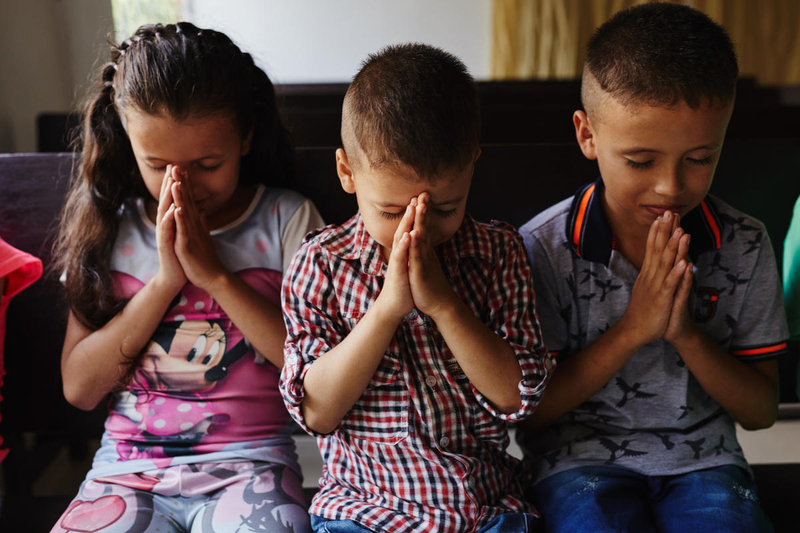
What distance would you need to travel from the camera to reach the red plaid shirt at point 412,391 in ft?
3.62

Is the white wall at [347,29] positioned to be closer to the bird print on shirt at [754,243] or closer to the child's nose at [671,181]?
the bird print on shirt at [754,243]

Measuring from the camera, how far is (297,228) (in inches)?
53.1

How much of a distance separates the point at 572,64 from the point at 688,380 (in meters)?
4.14

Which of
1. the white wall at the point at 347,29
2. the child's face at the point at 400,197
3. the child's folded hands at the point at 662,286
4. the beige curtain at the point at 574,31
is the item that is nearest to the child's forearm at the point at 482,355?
the child's face at the point at 400,197

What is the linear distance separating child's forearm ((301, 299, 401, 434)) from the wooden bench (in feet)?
1.62

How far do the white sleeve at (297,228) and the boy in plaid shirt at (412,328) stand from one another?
13cm

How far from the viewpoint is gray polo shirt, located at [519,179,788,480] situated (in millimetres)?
1251

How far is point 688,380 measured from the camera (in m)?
1.26

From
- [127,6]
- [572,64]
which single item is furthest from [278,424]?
[572,64]

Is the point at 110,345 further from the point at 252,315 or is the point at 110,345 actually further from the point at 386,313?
the point at 386,313

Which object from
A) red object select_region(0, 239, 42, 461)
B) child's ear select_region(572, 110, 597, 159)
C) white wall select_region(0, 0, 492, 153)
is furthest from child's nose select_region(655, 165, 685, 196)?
white wall select_region(0, 0, 492, 153)

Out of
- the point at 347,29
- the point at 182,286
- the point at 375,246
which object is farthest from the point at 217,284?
the point at 347,29

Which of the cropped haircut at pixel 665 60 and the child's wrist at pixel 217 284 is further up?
the cropped haircut at pixel 665 60

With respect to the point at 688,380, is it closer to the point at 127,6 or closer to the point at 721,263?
the point at 721,263
